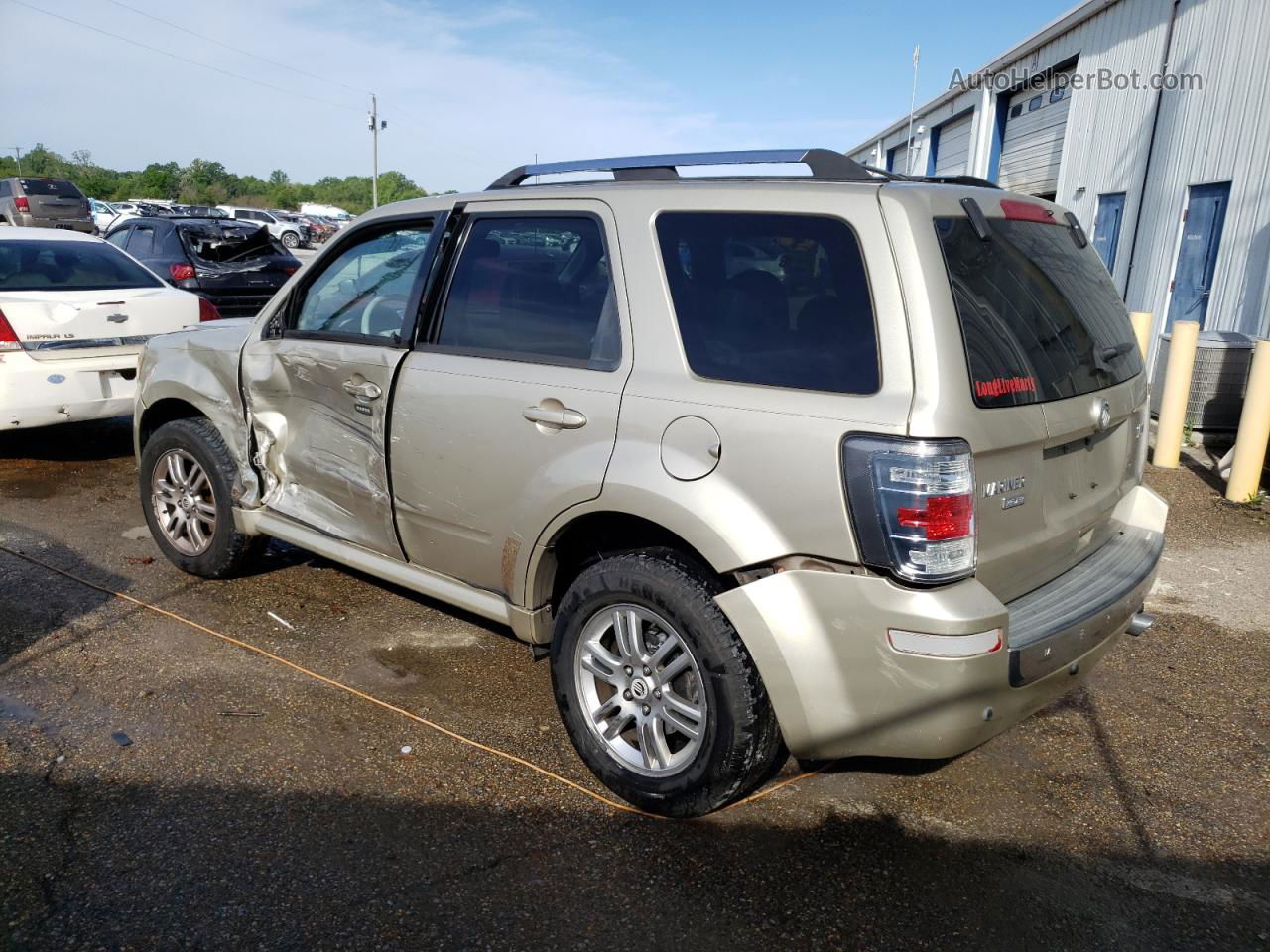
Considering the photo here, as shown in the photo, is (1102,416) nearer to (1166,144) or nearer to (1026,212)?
(1026,212)

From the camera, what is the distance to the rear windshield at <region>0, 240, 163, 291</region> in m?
7.06

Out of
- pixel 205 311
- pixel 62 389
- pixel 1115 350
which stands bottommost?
pixel 62 389

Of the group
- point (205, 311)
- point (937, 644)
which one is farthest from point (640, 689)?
point (205, 311)

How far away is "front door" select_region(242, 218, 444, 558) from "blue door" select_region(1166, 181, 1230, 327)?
905 centimetres

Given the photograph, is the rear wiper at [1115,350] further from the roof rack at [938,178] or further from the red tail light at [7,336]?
the red tail light at [7,336]

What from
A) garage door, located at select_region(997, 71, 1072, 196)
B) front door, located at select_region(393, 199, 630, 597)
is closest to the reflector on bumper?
front door, located at select_region(393, 199, 630, 597)

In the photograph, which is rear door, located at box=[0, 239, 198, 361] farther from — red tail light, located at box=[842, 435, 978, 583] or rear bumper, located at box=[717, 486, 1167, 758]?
red tail light, located at box=[842, 435, 978, 583]

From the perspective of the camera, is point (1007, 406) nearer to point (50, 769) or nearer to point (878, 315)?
point (878, 315)

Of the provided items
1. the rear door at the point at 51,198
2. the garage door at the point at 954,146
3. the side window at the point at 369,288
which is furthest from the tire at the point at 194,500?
the rear door at the point at 51,198

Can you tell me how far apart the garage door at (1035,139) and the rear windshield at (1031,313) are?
12.8m

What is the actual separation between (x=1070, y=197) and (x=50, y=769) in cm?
1503

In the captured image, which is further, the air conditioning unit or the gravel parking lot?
the air conditioning unit

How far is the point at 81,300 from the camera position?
6828 mm

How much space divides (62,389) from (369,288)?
3661 mm
